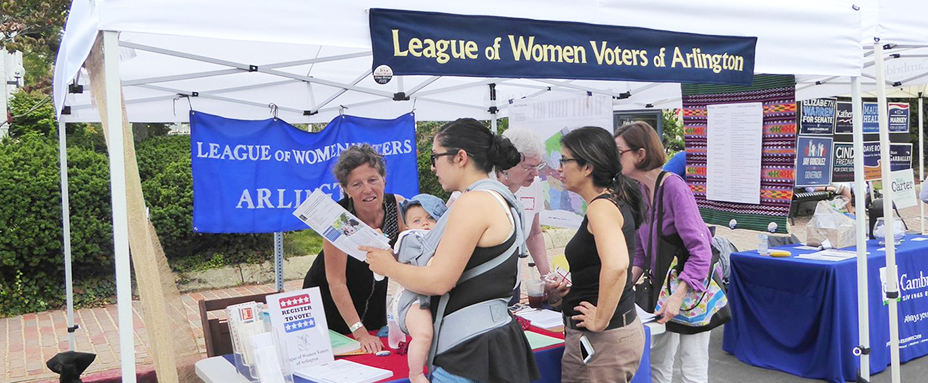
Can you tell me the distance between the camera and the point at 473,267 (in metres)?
2.19

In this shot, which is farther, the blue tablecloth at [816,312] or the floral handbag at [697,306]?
the blue tablecloth at [816,312]

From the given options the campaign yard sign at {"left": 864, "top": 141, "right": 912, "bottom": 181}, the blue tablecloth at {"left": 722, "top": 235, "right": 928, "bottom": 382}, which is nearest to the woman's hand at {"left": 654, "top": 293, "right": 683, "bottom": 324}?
the blue tablecloth at {"left": 722, "top": 235, "right": 928, "bottom": 382}

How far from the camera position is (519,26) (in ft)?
8.96

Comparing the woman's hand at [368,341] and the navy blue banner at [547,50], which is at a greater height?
the navy blue banner at [547,50]

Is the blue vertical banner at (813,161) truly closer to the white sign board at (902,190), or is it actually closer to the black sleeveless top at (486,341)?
the white sign board at (902,190)

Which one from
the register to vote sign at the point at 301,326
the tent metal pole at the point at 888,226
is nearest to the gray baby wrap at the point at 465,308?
the register to vote sign at the point at 301,326

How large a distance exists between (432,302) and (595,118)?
8.08 ft

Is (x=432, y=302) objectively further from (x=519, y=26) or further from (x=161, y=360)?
(x=519, y=26)

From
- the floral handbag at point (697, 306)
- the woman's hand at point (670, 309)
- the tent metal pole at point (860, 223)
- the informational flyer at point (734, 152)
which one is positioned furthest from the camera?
the informational flyer at point (734, 152)

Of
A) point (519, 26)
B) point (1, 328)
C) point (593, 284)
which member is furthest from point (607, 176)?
point (1, 328)

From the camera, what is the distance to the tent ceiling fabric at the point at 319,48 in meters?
2.30

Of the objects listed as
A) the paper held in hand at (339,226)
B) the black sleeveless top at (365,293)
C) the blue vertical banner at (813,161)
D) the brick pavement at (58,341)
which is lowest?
the brick pavement at (58,341)

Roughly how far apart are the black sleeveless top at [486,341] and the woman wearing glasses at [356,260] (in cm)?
113

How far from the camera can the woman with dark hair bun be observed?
6.97 ft
